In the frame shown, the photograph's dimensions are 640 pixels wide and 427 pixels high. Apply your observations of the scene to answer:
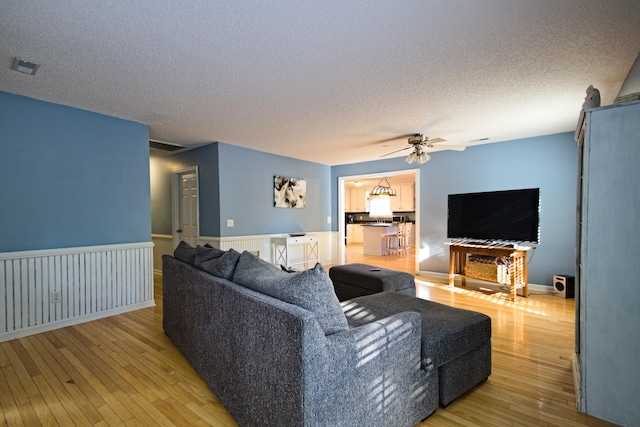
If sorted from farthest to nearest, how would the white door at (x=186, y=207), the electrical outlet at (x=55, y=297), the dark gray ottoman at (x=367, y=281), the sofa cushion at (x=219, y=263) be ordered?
the white door at (x=186, y=207)
the dark gray ottoman at (x=367, y=281)
the electrical outlet at (x=55, y=297)
the sofa cushion at (x=219, y=263)

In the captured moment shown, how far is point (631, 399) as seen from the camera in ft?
5.32

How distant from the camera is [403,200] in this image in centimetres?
1030

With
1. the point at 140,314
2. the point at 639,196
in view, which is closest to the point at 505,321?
the point at 639,196

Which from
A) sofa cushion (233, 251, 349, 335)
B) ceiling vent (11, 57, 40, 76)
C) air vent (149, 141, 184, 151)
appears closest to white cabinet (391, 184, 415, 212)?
air vent (149, 141, 184, 151)

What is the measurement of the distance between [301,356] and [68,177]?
3.54 m

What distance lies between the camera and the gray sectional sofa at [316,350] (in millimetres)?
1217

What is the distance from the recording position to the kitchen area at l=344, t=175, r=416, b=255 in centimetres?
869

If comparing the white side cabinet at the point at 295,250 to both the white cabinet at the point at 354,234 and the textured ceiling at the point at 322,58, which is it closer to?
the textured ceiling at the point at 322,58

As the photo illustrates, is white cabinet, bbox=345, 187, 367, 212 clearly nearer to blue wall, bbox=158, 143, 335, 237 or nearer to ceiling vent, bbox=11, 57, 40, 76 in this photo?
blue wall, bbox=158, 143, 335, 237

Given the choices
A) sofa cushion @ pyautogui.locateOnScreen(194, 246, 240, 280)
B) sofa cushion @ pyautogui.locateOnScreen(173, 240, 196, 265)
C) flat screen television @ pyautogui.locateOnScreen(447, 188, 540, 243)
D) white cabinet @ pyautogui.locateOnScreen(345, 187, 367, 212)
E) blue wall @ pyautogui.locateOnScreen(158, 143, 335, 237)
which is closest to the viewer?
sofa cushion @ pyautogui.locateOnScreen(194, 246, 240, 280)

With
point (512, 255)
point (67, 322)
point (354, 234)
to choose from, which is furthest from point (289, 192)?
point (354, 234)

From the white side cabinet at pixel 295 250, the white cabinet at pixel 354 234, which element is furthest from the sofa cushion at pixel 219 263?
the white cabinet at pixel 354 234

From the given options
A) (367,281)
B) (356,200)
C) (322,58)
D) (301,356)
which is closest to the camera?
(301,356)

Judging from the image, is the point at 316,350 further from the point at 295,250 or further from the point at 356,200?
the point at 356,200
